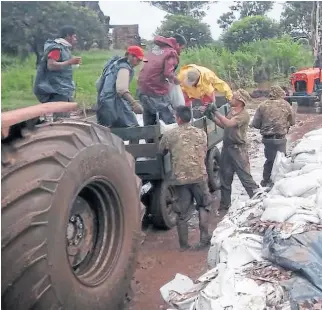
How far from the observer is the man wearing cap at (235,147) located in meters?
6.89

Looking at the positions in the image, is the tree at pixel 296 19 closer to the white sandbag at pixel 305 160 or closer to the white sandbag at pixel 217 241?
the white sandbag at pixel 305 160

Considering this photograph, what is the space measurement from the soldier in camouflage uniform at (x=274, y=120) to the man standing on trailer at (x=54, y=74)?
2482 mm

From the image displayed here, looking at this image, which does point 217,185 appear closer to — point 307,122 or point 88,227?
point 88,227

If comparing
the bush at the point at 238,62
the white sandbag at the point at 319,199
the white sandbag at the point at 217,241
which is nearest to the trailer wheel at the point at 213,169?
the white sandbag at the point at 217,241

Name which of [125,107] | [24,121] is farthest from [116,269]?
[125,107]

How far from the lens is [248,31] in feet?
99.5

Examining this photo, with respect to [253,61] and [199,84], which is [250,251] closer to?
[199,84]

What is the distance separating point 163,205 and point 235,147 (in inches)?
50.0

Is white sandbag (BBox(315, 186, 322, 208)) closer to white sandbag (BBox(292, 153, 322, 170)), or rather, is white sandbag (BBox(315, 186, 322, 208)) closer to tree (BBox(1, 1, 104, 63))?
white sandbag (BBox(292, 153, 322, 170))

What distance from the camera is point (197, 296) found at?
155 inches

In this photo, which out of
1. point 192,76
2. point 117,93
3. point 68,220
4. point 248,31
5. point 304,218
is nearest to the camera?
point 68,220

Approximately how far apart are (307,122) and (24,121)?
11595mm

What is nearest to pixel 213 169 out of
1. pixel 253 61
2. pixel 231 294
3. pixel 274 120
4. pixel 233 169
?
pixel 233 169

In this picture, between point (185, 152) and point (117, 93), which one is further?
point (117, 93)
